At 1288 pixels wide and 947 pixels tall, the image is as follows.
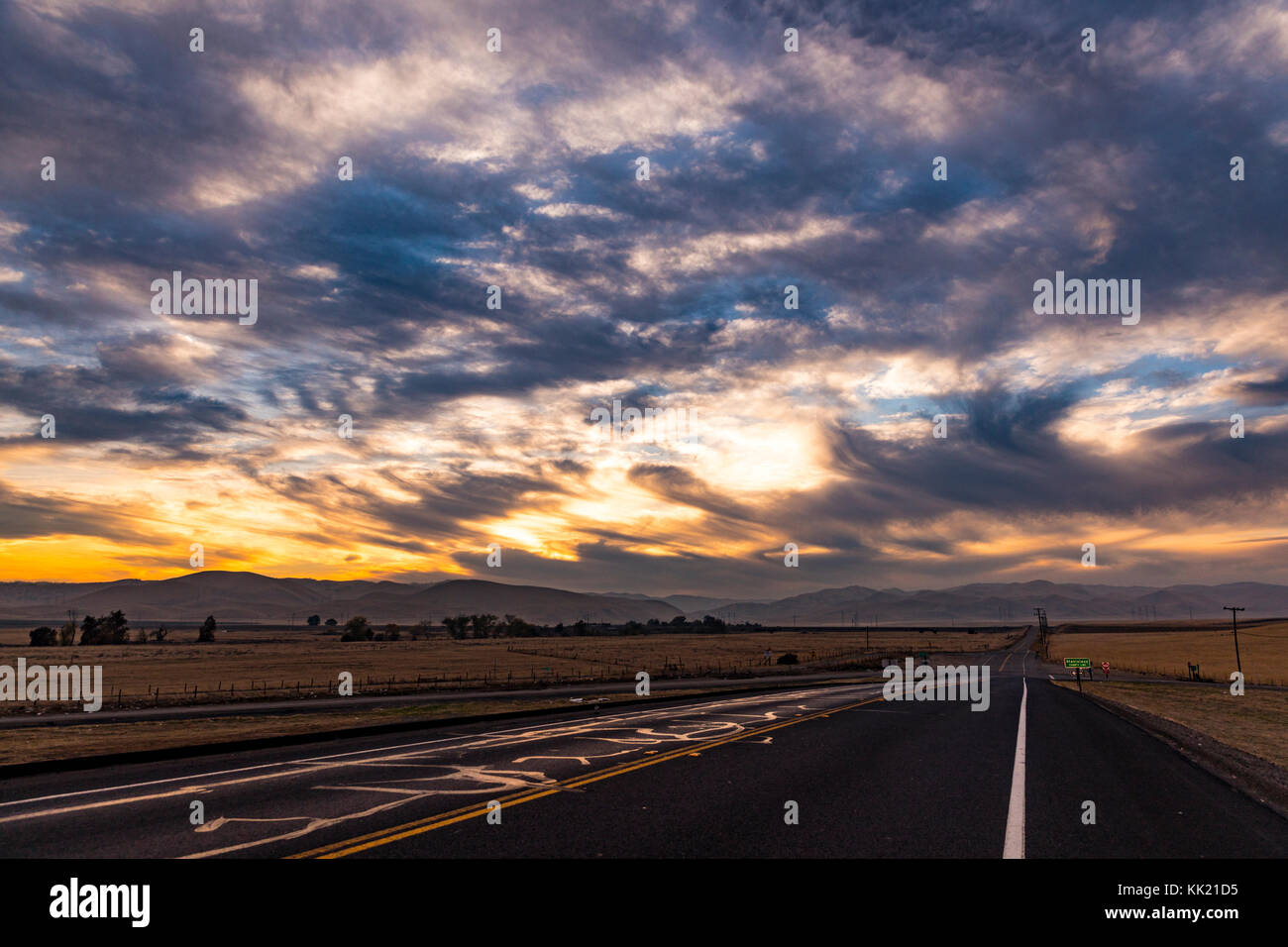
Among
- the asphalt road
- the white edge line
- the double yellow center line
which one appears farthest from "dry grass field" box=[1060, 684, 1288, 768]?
the double yellow center line

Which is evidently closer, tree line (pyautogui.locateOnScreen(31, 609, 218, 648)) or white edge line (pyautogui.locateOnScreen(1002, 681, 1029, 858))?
white edge line (pyautogui.locateOnScreen(1002, 681, 1029, 858))

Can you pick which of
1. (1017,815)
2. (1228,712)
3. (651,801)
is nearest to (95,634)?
(651,801)

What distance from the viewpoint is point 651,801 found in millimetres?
9609

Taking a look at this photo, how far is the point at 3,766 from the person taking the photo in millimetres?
11828

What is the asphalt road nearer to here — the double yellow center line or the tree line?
the double yellow center line

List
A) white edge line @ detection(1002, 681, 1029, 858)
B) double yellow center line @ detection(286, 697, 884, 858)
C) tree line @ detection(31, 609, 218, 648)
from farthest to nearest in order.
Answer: tree line @ detection(31, 609, 218, 648), white edge line @ detection(1002, 681, 1029, 858), double yellow center line @ detection(286, 697, 884, 858)

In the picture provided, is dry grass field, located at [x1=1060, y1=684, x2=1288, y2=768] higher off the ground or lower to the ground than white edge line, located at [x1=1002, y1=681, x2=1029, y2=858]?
lower

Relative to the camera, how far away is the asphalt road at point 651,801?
25.0 feet

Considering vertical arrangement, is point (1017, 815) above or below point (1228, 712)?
above

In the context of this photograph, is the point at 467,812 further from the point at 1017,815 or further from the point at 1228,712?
the point at 1228,712

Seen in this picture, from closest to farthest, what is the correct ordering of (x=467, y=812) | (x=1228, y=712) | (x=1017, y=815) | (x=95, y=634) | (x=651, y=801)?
1. (x=467, y=812)
2. (x=1017, y=815)
3. (x=651, y=801)
4. (x=1228, y=712)
5. (x=95, y=634)

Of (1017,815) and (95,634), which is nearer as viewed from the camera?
(1017,815)

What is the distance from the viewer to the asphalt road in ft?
25.0
